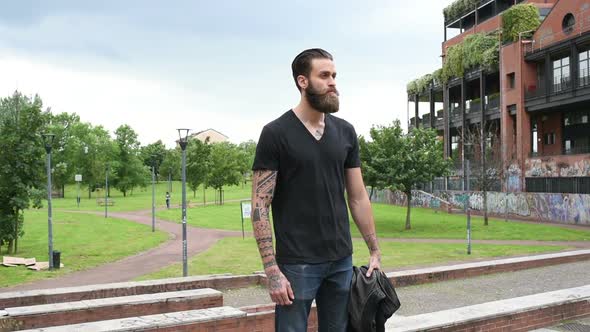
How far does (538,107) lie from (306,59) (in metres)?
37.7

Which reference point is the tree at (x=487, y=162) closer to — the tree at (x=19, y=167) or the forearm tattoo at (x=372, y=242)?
the tree at (x=19, y=167)

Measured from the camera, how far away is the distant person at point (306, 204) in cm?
327

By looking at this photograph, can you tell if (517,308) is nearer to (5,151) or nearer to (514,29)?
(5,151)

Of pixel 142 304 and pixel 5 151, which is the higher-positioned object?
pixel 5 151

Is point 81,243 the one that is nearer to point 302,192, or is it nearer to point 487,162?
point 302,192

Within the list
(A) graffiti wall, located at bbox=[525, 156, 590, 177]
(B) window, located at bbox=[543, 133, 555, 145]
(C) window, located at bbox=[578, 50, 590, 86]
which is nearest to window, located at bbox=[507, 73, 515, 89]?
(B) window, located at bbox=[543, 133, 555, 145]

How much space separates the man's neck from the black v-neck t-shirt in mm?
51

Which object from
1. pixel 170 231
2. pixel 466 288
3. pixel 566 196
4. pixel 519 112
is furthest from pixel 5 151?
pixel 519 112

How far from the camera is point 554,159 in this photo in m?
35.2

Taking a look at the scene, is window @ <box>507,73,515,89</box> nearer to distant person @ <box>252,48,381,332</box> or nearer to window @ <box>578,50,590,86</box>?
window @ <box>578,50,590,86</box>

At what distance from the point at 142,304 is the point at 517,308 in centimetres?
475

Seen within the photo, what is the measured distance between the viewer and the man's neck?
11.2 feet

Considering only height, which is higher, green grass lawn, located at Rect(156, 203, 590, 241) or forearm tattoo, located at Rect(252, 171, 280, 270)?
forearm tattoo, located at Rect(252, 171, 280, 270)

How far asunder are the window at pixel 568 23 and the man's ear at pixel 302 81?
121 feet
